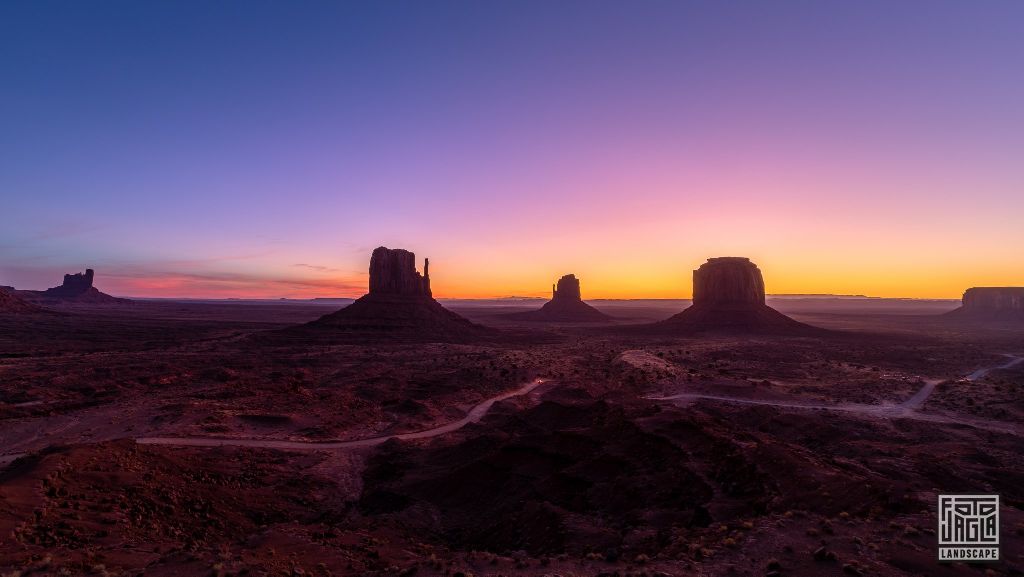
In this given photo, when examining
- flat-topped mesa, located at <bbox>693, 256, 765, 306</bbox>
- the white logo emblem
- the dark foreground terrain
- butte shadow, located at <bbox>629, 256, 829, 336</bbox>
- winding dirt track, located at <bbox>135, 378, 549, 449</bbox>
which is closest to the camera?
the white logo emblem

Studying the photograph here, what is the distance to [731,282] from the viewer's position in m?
101

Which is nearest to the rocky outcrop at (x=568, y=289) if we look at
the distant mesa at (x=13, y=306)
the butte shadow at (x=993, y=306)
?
the butte shadow at (x=993, y=306)

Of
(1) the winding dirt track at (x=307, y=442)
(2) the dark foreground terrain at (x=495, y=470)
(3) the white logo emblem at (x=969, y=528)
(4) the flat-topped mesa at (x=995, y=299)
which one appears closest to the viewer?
(3) the white logo emblem at (x=969, y=528)

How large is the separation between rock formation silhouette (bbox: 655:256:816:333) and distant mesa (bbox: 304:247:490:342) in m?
46.6

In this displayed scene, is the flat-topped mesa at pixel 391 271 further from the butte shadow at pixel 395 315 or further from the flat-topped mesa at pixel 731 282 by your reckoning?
the flat-topped mesa at pixel 731 282

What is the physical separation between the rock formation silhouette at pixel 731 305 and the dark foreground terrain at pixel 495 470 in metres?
44.6

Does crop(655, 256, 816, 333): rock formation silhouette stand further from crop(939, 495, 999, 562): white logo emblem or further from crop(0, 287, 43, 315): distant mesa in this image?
crop(0, 287, 43, 315): distant mesa

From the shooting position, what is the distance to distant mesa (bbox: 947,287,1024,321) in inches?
5404

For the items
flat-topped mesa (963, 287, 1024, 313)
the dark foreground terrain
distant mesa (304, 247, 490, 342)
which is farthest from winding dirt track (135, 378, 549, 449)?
flat-topped mesa (963, 287, 1024, 313)

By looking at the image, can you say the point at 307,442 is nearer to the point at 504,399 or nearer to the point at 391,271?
the point at 504,399

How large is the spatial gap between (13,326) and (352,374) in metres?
92.4

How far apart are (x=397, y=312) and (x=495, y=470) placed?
70.3 m

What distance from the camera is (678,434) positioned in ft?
72.1

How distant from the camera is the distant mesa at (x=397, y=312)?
8350 cm
